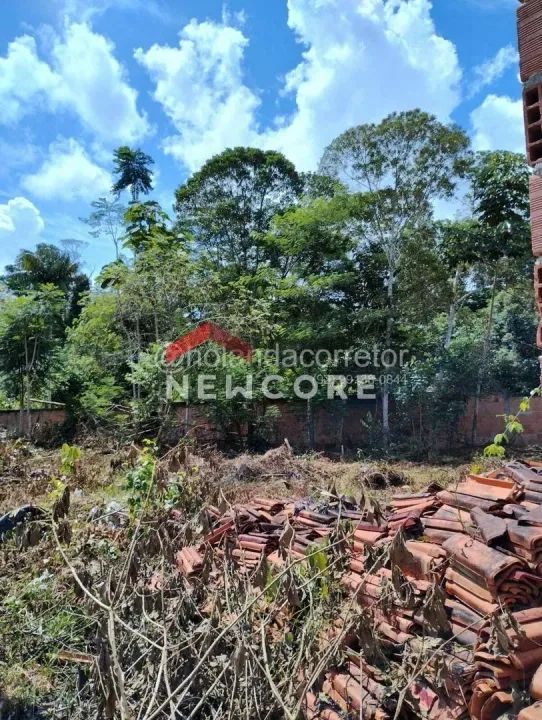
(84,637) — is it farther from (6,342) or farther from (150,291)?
(6,342)

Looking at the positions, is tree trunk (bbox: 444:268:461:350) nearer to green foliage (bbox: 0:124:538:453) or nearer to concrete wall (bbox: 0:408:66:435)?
green foliage (bbox: 0:124:538:453)

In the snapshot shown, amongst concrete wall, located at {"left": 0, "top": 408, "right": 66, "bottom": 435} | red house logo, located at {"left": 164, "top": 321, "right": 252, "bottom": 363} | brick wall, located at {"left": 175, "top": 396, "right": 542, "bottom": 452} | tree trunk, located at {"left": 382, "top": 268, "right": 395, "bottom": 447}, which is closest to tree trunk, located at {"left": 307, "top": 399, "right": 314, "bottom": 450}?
brick wall, located at {"left": 175, "top": 396, "right": 542, "bottom": 452}

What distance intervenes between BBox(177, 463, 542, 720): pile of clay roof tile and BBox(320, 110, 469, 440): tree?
8.03 meters

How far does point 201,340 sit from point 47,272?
12.0 meters

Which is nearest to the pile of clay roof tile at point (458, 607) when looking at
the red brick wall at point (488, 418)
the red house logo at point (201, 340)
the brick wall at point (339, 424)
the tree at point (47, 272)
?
the red house logo at point (201, 340)

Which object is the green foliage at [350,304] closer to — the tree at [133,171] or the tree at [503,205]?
the tree at [503,205]

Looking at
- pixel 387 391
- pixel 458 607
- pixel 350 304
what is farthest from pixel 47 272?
pixel 458 607

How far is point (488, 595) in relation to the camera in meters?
2.08

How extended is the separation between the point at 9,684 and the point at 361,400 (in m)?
9.50

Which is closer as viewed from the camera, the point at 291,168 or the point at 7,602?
the point at 7,602

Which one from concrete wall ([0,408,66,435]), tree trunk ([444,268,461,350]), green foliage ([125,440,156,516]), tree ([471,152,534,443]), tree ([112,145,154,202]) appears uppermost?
tree ([112,145,154,202])

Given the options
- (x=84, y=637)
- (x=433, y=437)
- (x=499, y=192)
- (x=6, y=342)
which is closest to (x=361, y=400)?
(x=433, y=437)

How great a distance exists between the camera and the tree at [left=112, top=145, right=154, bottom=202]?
2064 cm

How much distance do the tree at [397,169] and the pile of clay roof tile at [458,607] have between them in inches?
316
